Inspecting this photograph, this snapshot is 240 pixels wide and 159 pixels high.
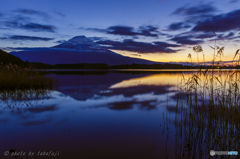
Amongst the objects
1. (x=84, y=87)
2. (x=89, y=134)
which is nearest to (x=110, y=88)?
(x=84, y=87)

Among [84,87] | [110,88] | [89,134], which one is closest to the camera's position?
[89,134]

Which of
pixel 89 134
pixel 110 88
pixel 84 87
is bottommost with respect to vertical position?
pixel 89 134

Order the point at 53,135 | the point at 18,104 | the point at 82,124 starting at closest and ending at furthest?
the point at 53,135
the point at 82,124
the point at 18,104

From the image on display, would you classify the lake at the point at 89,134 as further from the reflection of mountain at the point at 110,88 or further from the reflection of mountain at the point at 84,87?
the reflection of mountain at the point at 84,87

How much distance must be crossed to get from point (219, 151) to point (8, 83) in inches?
620

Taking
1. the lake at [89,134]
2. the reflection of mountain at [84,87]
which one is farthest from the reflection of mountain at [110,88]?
the lake at [89,134]

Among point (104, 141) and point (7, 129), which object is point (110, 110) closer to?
point (104, 141)

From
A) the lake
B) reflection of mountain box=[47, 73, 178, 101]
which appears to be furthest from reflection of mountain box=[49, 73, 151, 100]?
the lake

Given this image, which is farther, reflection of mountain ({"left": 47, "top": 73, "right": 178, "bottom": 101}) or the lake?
reflection of mountain ({"left": 47, "top": 73, "right": 178, "bottom": 101})

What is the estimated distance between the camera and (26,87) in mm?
13898

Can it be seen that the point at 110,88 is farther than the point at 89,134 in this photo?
Yes

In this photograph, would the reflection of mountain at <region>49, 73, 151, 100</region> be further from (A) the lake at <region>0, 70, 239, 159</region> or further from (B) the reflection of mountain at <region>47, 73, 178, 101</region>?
(A) the lake at <region>0, 70, 239, 159</region>

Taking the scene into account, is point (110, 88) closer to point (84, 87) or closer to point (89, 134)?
point (84, 87)

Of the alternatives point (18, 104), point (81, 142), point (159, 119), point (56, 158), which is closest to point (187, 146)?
point (159, 119)
